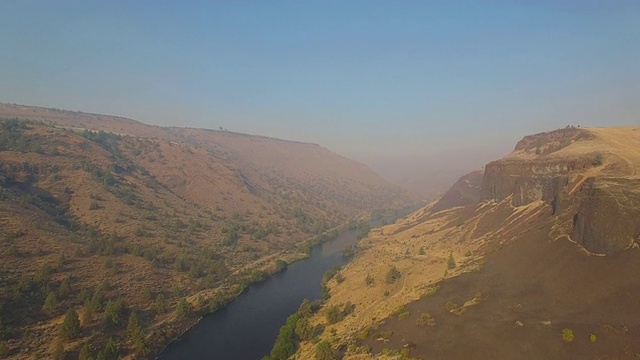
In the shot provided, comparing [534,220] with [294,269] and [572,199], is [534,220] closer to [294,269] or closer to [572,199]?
[572,199]

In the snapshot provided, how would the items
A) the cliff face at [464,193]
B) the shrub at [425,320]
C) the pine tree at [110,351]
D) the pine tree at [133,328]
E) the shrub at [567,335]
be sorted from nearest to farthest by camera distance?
the shrub at [567,335], the shrub at [425,320], the pine tree at [110,351], the pine tree at [133,328], the cliff face at [464,193]

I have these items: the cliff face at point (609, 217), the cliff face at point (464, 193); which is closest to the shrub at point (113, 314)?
the cliff face at point (609, 217)

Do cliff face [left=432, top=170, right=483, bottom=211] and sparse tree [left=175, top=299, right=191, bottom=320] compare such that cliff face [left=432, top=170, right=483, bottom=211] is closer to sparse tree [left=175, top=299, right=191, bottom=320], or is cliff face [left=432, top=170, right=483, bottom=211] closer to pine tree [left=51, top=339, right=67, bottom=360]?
sparse tree [left=175, top=299, right=191, bottom=320]

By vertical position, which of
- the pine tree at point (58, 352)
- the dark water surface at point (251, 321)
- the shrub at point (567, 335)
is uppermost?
the shrub at point (567, 335)

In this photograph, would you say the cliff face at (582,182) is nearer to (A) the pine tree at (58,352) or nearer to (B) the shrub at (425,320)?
(B) the shrub at (425,320)

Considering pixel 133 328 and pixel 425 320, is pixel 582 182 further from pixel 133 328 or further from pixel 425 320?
pixel 133 328

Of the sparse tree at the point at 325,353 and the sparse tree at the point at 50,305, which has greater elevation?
the sparse tree at the point at 50,305
